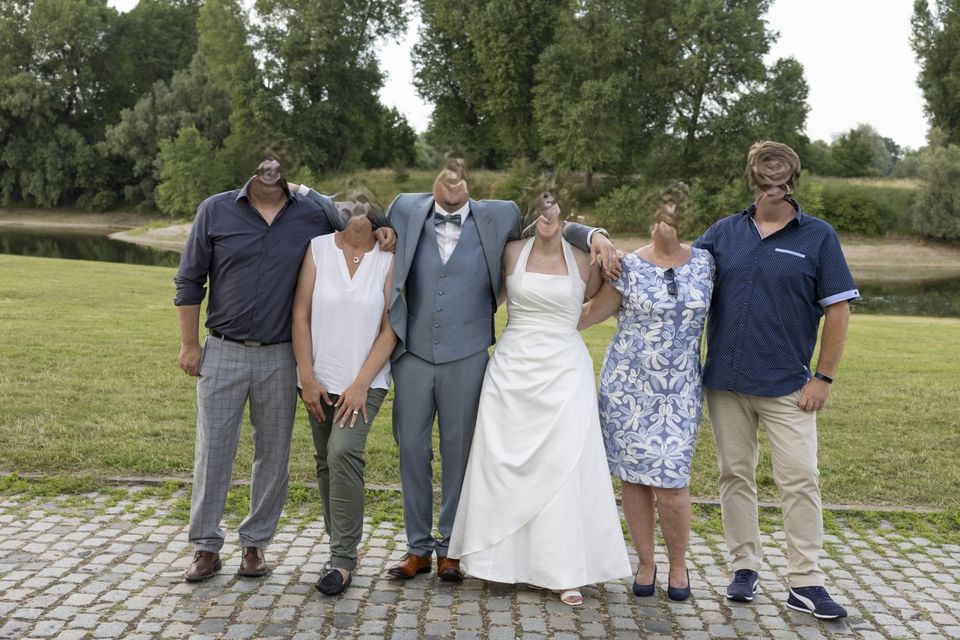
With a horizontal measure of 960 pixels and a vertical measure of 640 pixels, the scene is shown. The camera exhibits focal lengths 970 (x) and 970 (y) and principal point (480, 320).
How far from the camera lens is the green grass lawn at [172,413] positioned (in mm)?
6961

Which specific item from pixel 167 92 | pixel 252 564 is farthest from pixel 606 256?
pixel 167 92

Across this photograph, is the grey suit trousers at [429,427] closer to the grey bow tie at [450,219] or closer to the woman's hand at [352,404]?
the woman's hand at [352,404]

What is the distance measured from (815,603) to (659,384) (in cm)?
129

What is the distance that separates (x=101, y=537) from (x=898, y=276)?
38950mm

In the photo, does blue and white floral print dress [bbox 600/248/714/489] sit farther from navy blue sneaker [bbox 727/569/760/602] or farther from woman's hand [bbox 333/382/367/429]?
woman's hand [bbox 333/382/367/429]

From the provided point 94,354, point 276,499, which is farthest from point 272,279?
point 94,354

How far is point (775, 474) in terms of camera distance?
500 centimetres

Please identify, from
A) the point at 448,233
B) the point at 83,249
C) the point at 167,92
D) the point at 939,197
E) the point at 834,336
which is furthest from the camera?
the point at 167,92

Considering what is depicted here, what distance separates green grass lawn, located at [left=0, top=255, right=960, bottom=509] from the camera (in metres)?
6.96

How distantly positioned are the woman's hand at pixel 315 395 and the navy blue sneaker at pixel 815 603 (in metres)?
2.50

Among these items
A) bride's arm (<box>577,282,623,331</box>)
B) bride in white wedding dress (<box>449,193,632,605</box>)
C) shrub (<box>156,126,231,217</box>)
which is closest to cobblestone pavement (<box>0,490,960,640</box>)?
bride in white wedding dress (<box>449,193,632,605</box>)

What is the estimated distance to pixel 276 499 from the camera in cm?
516

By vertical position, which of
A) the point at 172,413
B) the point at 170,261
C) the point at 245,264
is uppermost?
the point at 245,264

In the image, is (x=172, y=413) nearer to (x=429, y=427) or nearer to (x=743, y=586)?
(x=429, y=427)
